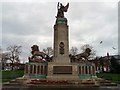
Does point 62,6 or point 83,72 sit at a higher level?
point 62,6

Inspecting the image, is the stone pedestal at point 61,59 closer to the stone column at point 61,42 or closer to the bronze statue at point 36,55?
the stone column at point 61,42

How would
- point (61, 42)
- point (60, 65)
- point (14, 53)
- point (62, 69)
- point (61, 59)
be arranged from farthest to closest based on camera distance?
point (14, 53) → point (61, 42) → point (61, 59) → point (60, 65) → point (62, 69)

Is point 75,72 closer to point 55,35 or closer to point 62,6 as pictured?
point 55,35

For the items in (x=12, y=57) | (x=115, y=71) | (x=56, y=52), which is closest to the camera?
(x=56, y=52)

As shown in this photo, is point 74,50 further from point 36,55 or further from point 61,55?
point 61,55

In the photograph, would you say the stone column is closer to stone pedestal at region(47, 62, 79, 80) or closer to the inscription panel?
stone pedestal at region(47, 62, 79, 80)

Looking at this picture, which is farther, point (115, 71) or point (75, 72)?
point (115, 71)

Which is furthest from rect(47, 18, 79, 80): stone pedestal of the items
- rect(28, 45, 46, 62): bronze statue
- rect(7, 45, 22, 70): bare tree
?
rect(7, 45, 22, 70): bare tree

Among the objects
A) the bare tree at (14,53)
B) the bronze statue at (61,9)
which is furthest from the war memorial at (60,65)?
the bare tree at (14,53)

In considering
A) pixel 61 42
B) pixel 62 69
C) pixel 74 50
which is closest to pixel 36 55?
pixel 61 42

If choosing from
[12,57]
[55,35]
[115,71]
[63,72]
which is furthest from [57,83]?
[12,57]

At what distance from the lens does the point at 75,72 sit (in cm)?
2922

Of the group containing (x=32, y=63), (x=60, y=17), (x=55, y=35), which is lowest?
(x=32, y=63)

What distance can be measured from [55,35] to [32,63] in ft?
16.4
